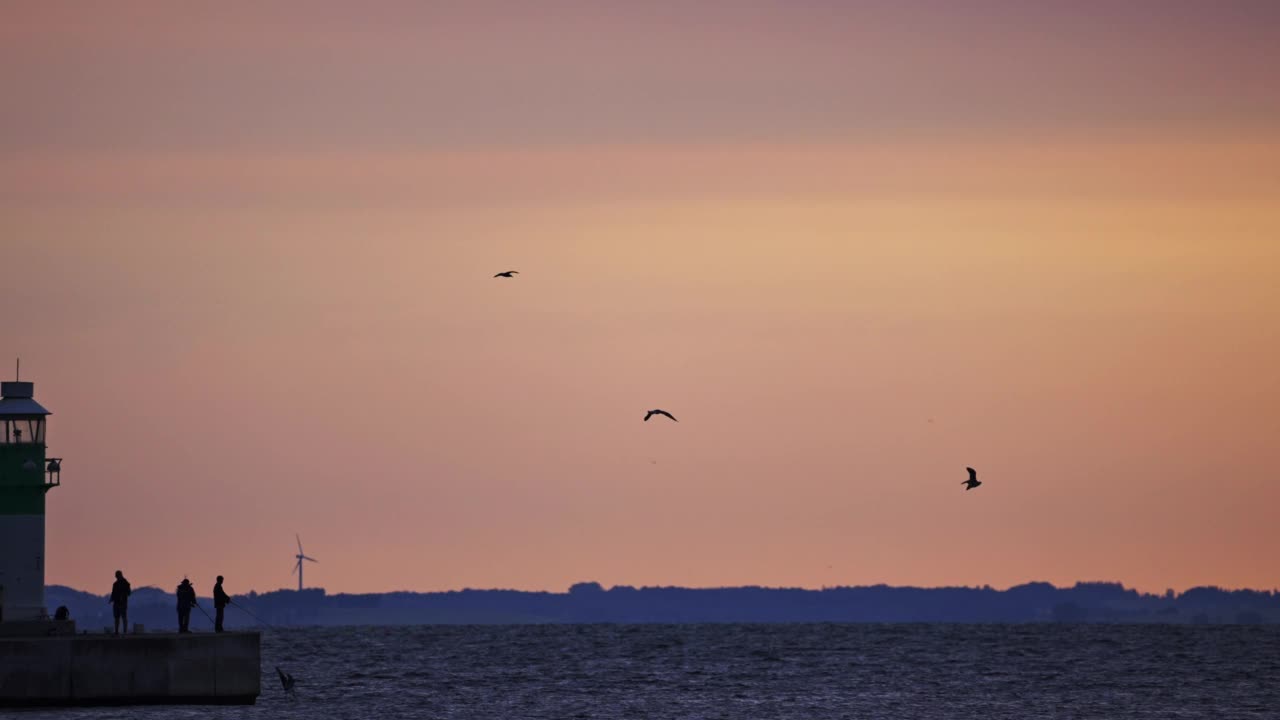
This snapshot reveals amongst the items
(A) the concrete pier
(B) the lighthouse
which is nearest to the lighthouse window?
(B) the lighthouse

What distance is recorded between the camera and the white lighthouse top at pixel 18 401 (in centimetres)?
6550

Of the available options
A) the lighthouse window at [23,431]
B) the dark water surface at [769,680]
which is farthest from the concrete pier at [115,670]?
the lighthouse window at [23,431]

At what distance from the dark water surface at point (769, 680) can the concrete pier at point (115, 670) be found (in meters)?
1.00

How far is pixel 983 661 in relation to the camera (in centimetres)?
13225

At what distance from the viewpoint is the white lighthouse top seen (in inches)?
2579

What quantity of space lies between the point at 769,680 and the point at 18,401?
50.8 m

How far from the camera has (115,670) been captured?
57969mm

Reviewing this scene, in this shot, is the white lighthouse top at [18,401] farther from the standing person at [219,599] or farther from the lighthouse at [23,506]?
the standing person at [219,599]

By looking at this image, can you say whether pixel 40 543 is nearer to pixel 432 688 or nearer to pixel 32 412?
pixel 32 412

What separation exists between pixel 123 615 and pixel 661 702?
3100 centimetres

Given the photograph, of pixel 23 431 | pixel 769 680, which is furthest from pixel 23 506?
pixel 769 680

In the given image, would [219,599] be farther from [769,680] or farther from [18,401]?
[769,680]

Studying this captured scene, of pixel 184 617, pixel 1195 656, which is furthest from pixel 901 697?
pixel 1195 656

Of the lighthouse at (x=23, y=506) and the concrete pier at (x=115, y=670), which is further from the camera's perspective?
the lighthouse at (x=23, y=506)
